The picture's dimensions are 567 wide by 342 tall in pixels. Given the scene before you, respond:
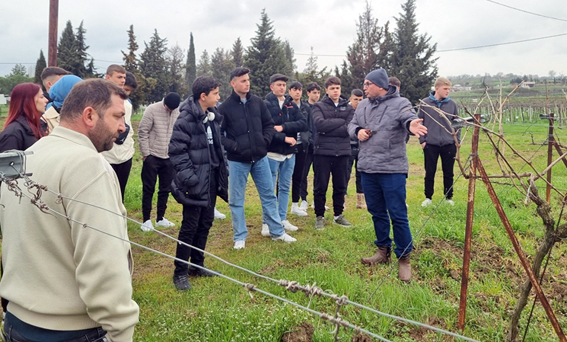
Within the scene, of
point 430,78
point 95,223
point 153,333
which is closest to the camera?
point 95,223

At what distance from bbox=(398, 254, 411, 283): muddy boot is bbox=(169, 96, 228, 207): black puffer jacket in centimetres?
206

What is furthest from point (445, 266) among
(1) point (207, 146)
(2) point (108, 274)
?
(2) point (108, 274)

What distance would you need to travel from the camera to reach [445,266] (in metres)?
4.33

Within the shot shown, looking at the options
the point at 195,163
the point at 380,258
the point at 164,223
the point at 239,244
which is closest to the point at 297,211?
the point at 239,244

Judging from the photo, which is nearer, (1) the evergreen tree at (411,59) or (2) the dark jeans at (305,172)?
(2) the dark jeans at (305,172)

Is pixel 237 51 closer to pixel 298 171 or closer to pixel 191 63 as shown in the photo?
pixel 191 63

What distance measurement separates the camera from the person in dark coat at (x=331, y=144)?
5750 mm

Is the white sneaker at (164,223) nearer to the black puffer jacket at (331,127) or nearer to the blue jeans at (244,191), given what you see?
the blue jeans at (244,191)

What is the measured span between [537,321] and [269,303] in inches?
87.2

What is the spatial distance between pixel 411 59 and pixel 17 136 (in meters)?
29.4

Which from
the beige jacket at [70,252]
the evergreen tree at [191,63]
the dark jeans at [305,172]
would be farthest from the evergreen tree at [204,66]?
the beige jacket at [70,252]

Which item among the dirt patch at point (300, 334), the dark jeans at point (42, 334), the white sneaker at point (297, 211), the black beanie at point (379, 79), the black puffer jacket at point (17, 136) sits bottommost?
the white sneaker at point (297, 211)

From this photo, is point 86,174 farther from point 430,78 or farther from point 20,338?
point 430,78

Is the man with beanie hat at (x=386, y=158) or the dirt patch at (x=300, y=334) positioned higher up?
the man with beanie hat at (x=386, y=158)
